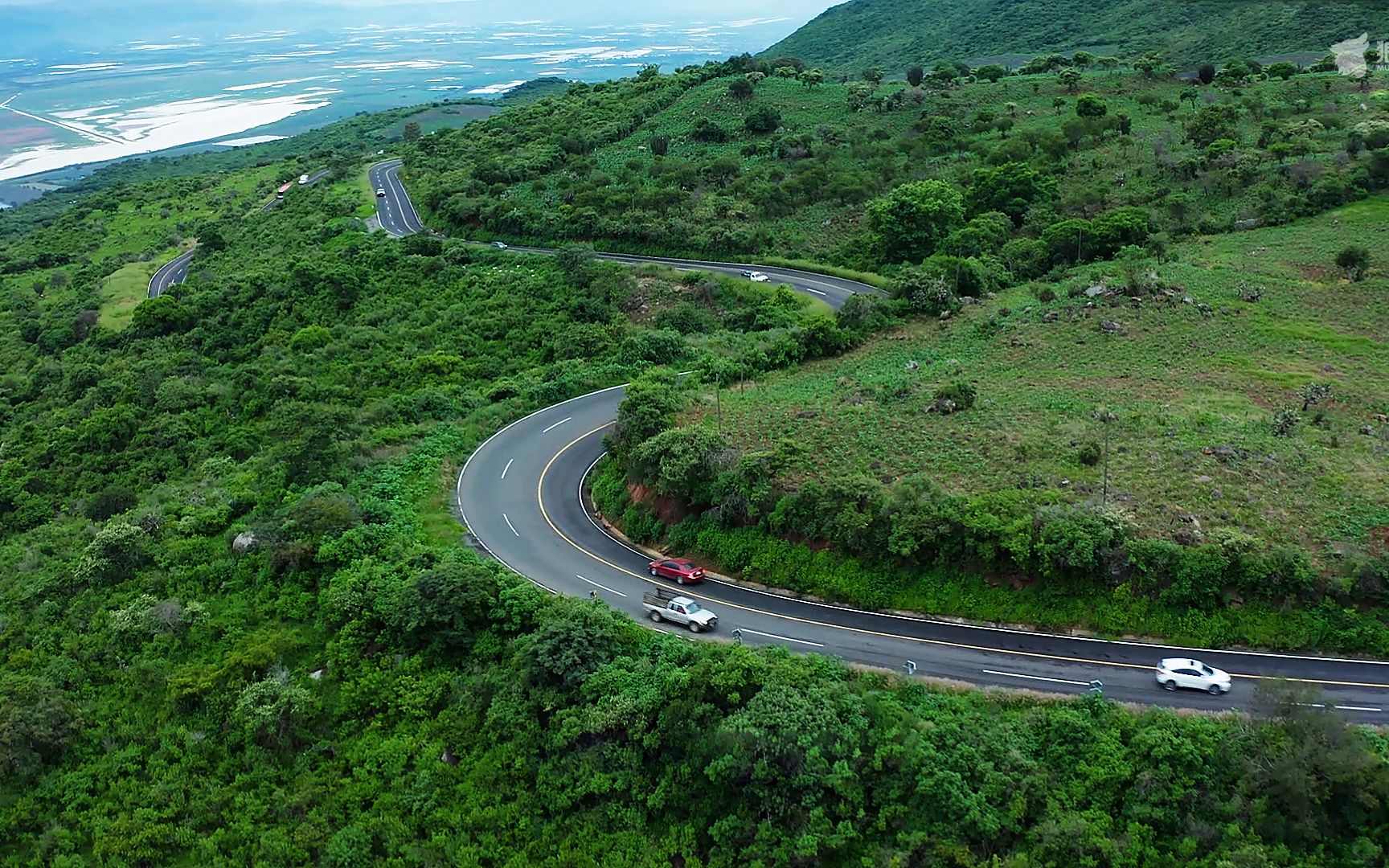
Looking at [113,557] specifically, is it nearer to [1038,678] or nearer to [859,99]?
[1038,678]

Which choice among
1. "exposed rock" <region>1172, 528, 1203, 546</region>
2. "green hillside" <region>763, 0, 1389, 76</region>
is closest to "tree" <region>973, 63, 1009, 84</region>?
"green hillside" <region>763, 0, 1389, 76</region>

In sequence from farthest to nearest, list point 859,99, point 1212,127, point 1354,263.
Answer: point 859,99, point 1212,127, point 1354,263

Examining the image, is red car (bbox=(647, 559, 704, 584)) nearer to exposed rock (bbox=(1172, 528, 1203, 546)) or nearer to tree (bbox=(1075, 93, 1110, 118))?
exposed rock (bbox=(1172, 528, 1203, 546))

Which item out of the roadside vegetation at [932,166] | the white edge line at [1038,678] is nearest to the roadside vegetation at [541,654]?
the white edge line at [1038,678]

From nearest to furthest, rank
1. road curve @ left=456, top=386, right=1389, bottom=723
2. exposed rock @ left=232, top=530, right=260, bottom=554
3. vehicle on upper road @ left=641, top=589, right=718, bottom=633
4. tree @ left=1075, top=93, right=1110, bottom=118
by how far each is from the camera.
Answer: road curve @ left=456, top=386, right=1389, bottom=723 < vehicle on upper road @ left=641, top=589, right=718, bottom=633 < exposed rock @ left=232, top=530, right=260, bottom=554 < tree @ left=1075, top=93, right=1110, bottom=118

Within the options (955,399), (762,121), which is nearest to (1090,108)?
(762,121)

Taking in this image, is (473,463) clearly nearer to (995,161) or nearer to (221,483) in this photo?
(221,483)
